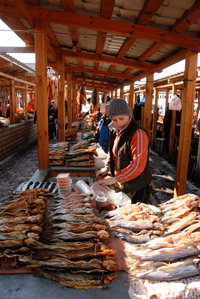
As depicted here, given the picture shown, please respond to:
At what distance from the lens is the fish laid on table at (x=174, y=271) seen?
1856 millimetres

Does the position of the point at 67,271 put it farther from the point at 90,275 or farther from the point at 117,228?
the point at 117,228

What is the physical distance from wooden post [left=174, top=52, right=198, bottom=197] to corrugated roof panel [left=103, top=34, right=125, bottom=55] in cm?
181

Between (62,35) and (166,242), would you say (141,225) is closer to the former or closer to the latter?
(166,242)

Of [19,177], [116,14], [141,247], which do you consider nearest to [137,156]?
[141,247]

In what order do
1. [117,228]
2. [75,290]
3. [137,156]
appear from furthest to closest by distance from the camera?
[137,156] < [117,228] < [75,290]

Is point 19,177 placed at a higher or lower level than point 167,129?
lower

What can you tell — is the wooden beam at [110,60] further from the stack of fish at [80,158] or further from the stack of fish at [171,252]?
the stack of fish at [171,252]

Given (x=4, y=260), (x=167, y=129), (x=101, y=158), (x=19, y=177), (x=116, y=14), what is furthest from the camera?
(x=167, y=129)

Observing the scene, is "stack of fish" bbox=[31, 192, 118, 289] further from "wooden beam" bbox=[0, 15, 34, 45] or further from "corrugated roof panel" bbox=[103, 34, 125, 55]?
"corrugated roof panel" bbox=[103, 34, 125, 55]

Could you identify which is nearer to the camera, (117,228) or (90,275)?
(90,275)

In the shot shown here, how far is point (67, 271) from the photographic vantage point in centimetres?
208

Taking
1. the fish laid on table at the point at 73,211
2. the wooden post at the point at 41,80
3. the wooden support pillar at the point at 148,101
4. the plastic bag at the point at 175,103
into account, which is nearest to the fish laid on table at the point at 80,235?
the fish laid on table at the point at 73,211

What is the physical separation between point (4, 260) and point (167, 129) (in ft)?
37.9

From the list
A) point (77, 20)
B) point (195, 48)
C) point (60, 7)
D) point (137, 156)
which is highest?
point (60, 7)
